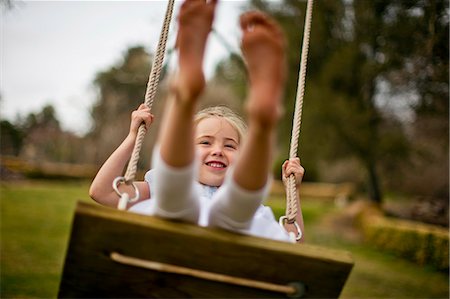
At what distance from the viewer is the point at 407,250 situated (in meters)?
7.92

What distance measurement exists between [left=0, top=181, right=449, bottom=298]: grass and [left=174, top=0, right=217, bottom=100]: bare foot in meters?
3.90

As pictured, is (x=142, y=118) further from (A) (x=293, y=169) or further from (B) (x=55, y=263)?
(B) (x=55, y=263)

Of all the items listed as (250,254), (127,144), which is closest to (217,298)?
(250,254)

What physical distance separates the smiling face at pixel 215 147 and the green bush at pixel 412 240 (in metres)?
5.62

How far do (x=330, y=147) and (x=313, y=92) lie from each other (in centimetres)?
158

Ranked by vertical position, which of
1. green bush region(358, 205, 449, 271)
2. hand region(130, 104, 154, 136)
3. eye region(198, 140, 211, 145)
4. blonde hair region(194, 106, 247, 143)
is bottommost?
green bush region(358, 205, 449, 271)

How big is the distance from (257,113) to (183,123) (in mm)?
198

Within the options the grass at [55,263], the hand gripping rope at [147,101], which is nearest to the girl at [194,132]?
the hand gripping rope at [147,101]

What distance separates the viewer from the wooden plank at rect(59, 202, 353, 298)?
125 cm

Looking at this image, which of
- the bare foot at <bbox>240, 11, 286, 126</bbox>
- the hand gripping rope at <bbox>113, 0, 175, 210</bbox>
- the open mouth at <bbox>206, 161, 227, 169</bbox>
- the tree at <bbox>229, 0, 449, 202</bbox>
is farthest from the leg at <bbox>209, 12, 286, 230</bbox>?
the tree at <bbox>229, 0, 449, 202</bbox>

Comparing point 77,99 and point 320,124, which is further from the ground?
point 77,99

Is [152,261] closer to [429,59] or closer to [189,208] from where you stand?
[189,208]

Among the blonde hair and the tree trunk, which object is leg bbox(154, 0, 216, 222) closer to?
the blonde hair

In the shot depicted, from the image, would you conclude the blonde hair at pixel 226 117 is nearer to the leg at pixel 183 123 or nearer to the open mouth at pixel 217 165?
the open mouth at pixel 217 165
